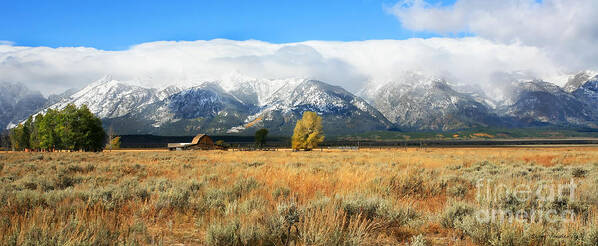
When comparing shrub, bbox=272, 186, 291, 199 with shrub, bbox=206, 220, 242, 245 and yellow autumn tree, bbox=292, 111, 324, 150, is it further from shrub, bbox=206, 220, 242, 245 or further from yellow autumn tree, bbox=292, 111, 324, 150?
yellow autumn tree, bbox=292, 111, 324, 150

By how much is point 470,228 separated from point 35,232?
6.53m

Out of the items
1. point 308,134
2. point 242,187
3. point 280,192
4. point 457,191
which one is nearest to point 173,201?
point 242,187

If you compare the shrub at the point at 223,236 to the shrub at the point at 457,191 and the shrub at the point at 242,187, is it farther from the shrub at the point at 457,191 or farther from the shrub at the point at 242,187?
the shrub at the point at 457,191

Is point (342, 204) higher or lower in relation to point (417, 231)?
higher

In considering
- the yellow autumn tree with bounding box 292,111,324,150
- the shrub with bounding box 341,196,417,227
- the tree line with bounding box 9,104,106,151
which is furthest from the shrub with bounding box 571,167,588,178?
the yellow autumn tree with bounding box 292,111,324,150

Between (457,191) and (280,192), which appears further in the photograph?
(457,191)

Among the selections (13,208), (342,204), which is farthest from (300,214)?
(13,208)

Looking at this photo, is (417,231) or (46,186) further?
(46,186)

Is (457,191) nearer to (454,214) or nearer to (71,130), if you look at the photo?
(454,214)

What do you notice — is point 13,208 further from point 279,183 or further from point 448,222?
point 448,222

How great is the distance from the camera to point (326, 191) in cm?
923

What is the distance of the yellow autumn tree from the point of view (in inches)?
3282

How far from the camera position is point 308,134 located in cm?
8569

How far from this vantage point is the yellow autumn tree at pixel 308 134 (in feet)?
274
